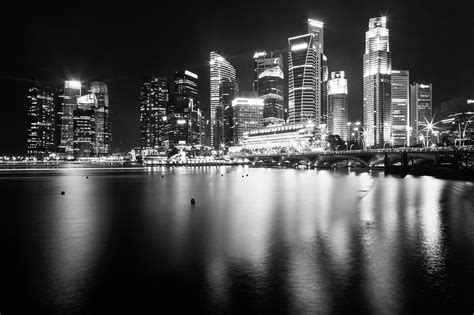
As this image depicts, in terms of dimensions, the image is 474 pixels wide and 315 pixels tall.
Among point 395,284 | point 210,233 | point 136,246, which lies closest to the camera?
point 395,284

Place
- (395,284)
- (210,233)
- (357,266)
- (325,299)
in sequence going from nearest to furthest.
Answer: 1. (325,299)
2. (395,284)
3. (357,266)
4. (210,233)

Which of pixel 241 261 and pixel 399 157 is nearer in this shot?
pixel 241 261

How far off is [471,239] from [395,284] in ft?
31.8

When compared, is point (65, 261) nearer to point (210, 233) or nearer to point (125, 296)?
point (125, 296)

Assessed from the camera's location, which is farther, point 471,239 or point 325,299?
point 471,239

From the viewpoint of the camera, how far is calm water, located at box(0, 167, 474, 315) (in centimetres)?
1070

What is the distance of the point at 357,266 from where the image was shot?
46.0 feet

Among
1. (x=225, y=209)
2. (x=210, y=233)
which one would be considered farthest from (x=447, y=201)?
(x=210, y=233)

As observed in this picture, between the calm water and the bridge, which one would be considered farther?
the bridge

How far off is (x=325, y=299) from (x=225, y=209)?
20.7 m

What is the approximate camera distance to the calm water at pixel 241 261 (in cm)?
1070

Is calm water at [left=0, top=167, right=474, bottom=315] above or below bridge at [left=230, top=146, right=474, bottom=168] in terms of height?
below

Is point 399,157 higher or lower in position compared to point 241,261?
higher

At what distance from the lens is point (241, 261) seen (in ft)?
48.7
